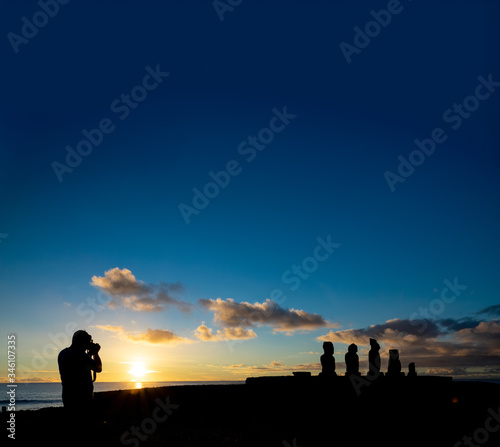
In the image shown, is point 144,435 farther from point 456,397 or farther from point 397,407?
point 456,397

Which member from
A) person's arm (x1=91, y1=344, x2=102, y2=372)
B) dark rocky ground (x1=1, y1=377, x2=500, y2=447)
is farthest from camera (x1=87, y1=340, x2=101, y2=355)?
dark rocky ground (x1=1, y1=377, x2=500, y2=447)

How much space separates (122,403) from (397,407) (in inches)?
524

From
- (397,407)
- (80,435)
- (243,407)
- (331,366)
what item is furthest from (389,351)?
(80,435)

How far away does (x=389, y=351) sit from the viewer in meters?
24.0

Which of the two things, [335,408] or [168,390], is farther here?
[168,390]

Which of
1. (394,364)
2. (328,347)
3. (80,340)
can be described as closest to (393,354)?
(394,364)

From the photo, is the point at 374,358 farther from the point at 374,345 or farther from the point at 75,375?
the point at 75,375

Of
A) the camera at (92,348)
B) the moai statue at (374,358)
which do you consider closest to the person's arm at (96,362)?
the camera at (92,348)
